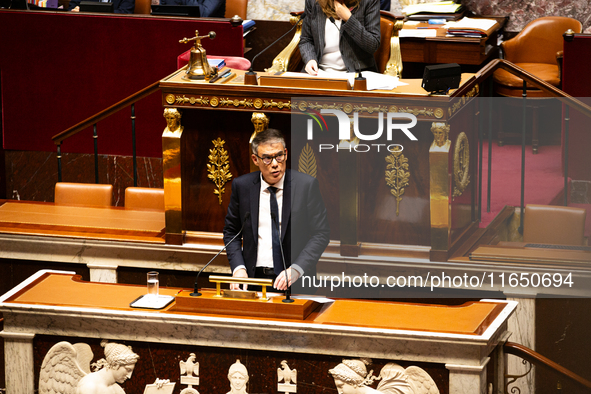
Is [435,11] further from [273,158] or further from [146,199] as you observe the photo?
[273,158]

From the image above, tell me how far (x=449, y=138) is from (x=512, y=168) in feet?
7.38

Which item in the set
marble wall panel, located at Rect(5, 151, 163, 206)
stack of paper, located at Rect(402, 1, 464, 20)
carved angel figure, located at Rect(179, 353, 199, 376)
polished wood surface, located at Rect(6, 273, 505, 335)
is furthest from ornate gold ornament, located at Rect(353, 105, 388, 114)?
stack of paper, located at Rect(402, 1, 464, 20)

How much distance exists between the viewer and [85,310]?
3.48 m

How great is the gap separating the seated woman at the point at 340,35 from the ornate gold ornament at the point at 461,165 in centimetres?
80

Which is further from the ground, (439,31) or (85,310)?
(439,31)

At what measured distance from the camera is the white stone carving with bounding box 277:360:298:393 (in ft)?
11.1

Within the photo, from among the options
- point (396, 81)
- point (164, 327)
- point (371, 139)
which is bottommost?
point (164, 327)

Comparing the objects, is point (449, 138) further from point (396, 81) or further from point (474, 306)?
point (474, 306)

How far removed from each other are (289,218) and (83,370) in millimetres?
1135

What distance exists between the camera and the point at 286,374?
3.40m

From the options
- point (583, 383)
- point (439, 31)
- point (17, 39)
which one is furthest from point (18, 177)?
point (583, 383)

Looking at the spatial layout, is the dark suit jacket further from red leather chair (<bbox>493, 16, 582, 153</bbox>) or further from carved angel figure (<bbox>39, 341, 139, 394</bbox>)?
red leather chair (<bbox>493, 16, 582, 153</bbox>)

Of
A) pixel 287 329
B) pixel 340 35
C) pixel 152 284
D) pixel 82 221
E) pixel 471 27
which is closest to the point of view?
pixel 287 329

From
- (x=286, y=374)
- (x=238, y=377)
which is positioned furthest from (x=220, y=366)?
(x=286, y=374)
